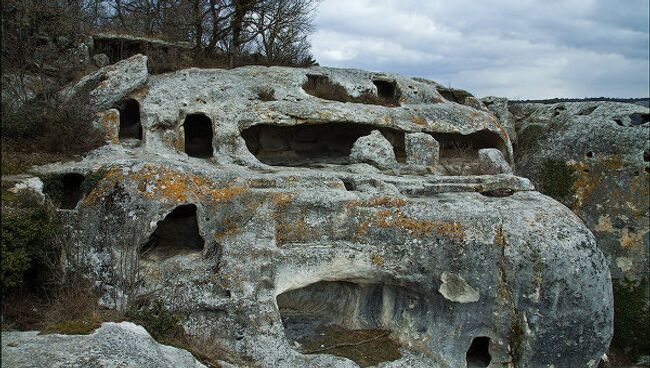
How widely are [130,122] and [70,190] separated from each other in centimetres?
426

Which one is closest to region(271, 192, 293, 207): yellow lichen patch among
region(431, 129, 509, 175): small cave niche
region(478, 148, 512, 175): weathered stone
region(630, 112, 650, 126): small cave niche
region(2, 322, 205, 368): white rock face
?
region(2, 322, 205, 368): white rock face

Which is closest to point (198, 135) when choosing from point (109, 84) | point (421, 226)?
point (109, 84)

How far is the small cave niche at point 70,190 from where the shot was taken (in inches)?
394

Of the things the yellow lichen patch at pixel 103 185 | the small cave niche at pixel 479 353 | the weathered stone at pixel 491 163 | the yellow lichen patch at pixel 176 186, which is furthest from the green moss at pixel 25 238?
the weathered stone at pixel 491 163

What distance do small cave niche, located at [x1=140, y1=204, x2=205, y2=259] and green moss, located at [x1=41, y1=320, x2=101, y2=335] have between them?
101 inches

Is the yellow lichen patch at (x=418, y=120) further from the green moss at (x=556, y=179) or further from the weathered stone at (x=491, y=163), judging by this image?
the green moss at (x=556, y=179)

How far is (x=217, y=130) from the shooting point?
12.8 m

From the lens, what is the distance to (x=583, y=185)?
16.3 meters

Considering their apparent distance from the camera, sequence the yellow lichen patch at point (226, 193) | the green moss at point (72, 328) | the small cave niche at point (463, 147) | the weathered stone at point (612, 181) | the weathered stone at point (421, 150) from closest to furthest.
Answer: the green moss at point (72, 328) → the yellow lichen patch at point (226, 193) → the weathered stone at point (421, 150) → the small cave niche at point (463, 147) → the weathered stone at point (612, 181)

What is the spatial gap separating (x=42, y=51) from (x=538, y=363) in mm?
12770

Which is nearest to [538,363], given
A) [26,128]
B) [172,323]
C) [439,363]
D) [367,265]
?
[439,363]

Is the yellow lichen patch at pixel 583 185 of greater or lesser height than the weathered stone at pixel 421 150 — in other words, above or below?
below

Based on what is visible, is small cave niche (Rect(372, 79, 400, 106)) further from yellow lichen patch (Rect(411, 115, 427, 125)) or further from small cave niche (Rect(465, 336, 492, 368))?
small cave niche (Rect(465, 336, 492, 368))

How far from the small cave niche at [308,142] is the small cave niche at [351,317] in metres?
4.54
